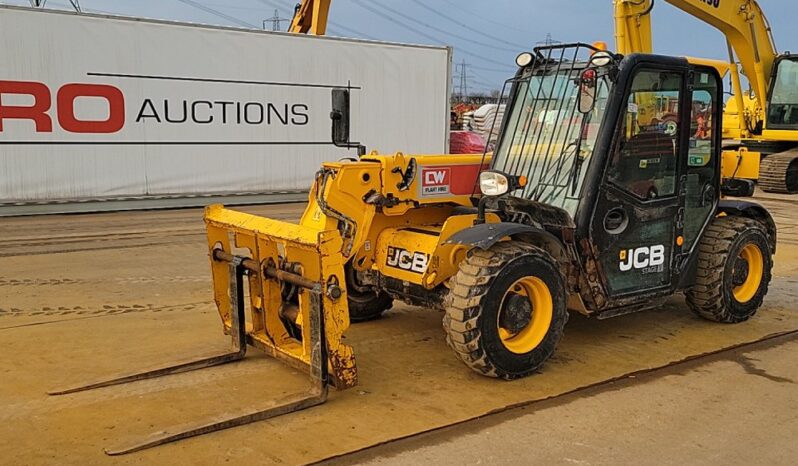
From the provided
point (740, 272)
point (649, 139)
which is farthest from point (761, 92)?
point (649, 139)

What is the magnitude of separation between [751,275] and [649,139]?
1.81 meters

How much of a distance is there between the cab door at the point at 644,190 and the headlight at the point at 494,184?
2.18ft

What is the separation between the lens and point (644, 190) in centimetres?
540

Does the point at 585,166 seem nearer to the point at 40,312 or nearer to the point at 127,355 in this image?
the point at 127,355

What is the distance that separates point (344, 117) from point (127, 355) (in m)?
2.19

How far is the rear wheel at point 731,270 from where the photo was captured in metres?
5.91

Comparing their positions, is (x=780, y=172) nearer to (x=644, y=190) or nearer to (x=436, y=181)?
(x=644, y=190)

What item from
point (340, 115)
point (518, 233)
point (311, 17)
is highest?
point (311, 17)

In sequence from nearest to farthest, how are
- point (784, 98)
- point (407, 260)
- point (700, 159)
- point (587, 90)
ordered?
1. point (587, 90)
2. point (407, 260)
3. point (700, 159)
4. point (784, 98)

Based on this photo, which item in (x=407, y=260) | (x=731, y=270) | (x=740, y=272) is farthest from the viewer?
(x=740, y=272)

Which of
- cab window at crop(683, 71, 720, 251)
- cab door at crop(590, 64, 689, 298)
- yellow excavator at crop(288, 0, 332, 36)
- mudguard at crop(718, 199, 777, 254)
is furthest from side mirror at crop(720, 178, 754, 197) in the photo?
yellow excavator at crop(288, 0, 332, 36)

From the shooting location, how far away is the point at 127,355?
522cm

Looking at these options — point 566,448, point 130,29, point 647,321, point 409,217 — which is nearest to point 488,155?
point 409,217

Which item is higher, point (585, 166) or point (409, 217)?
point (585, 166)
